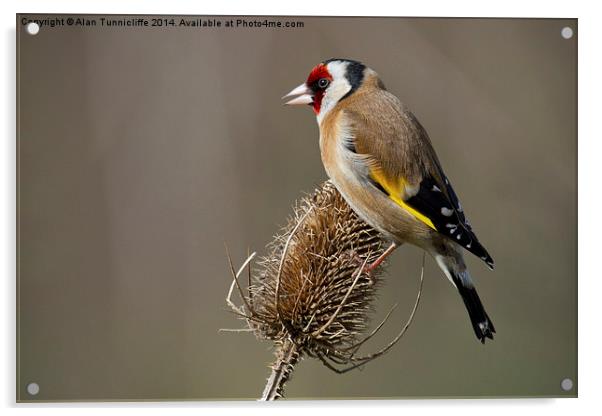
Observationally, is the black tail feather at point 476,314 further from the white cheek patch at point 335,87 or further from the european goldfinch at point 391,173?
the white cheek patch at point 335,87

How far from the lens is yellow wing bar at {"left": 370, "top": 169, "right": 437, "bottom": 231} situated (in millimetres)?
2645

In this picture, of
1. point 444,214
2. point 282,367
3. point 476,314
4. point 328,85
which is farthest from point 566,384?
point 328,85

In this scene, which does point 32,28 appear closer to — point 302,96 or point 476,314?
point 302,96

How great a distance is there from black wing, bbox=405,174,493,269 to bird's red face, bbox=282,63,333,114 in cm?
55

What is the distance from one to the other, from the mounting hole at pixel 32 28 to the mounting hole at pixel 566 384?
2.48 meters

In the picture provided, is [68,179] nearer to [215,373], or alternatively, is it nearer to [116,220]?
[116,220]

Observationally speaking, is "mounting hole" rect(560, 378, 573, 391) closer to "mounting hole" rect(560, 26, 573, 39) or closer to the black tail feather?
the black tail feather

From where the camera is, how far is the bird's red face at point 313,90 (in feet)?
9.38

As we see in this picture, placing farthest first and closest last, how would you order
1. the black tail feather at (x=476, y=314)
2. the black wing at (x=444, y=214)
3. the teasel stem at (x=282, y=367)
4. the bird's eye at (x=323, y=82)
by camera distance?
the bird's eye at (x=323, y=82) < the black tail feather at (x=476, y=314) < the black wing at (x=444, y=214) < the teasel stem at (x=282, y=367)

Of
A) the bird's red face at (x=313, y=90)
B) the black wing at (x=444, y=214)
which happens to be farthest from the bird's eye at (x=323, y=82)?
the black wing at (x=444, y=214)

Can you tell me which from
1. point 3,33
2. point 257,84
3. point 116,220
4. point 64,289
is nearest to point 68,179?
point 116,220

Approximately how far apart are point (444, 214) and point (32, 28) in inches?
67.9

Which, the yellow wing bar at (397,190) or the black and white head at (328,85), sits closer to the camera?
the yellow wing bar at (397,190)

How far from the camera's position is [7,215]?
9.08ft
